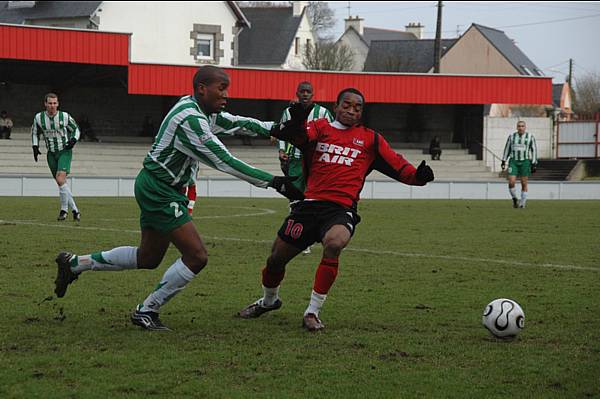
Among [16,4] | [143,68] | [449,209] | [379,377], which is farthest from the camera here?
[16,4]

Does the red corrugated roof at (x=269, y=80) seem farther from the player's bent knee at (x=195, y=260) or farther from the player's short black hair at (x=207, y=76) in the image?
the player's bent knee at (x=195, y=260)

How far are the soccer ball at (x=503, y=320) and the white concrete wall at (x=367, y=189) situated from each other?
22716 millimetres

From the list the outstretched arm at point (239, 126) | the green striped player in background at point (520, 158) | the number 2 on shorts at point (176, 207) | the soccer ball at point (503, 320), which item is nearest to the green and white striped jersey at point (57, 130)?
the outstretched arm at point (239, 126)

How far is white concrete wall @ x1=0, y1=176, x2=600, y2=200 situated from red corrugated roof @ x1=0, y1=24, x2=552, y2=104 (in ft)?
39.3

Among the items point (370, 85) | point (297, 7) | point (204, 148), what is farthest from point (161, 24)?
→ point (204, 148)

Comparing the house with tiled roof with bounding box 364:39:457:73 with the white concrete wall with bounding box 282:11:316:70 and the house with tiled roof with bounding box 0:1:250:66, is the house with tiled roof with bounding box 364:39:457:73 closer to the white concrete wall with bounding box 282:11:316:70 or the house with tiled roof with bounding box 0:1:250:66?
the white concrete wall with bounding box 282:11:316:70

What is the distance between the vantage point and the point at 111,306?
8.09 meters

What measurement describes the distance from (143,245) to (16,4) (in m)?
48.4

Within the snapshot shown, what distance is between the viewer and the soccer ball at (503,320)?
6777 mm

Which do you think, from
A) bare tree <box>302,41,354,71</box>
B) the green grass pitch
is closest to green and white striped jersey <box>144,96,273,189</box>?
the green grass pitch

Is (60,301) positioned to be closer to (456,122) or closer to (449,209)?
(449,209)

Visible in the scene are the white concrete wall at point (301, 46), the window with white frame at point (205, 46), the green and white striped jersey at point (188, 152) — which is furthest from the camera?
the white concrete wall at point (301, 46)

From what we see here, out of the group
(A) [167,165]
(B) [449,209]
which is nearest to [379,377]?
(A) [167,165]

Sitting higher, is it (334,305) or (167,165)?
(167,165)
